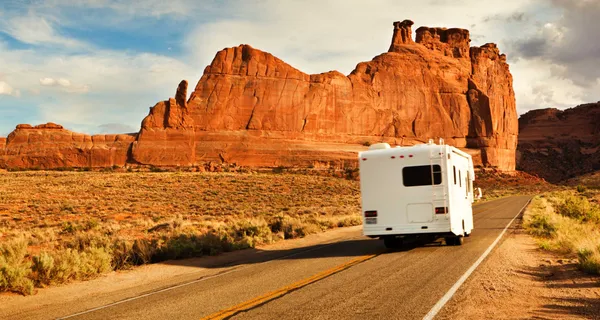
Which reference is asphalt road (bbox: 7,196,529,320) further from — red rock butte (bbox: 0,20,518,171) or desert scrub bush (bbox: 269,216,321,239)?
red rock butte (bbox: 0,20,518,171)

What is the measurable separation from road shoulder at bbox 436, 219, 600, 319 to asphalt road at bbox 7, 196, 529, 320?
414 mm

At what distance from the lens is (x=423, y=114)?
367ft

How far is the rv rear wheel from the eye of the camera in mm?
15688

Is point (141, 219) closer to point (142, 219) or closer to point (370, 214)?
point (142, 219)

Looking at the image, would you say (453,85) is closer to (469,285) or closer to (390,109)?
(390,109)

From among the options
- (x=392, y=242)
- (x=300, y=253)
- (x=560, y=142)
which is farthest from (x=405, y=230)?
(x=560, y=142)

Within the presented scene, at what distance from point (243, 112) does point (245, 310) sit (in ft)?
311

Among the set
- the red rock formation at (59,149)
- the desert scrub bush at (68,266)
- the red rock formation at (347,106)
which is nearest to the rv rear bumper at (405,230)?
the desert scrub bush at (68,266)

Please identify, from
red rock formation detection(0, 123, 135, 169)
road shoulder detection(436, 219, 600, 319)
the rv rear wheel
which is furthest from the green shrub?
red rock formation detection(0, 123, 135, 169)

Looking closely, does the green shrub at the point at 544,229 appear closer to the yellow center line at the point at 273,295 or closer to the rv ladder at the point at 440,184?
the rv ladder at the point at 440,184

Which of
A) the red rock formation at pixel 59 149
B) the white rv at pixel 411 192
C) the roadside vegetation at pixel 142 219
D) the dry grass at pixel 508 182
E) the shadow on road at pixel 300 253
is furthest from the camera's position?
the red rock formation at pixel 59 149

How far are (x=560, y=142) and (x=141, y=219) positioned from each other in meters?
161

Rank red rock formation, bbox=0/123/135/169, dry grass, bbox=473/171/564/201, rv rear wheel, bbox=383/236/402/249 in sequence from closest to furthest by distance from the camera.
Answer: rv rear wheel, bbox=383/236/402/249 → dry grass, bbox=473/171/564/201 → red rock formation, bbox=0/123/135/169

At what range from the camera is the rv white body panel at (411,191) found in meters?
14.4
